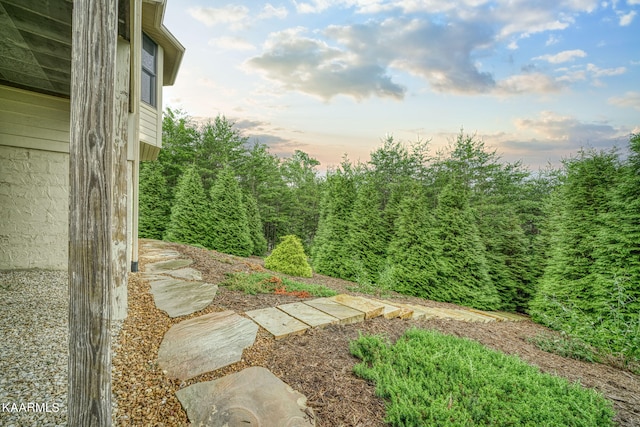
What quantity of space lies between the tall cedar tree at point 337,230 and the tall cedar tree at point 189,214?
456 cm

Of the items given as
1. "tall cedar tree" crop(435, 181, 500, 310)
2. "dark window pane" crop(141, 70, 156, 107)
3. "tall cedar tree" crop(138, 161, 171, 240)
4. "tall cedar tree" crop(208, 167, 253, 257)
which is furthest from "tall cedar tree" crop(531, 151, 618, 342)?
"tall cedar tree" crop(138, 161, 171, 240)

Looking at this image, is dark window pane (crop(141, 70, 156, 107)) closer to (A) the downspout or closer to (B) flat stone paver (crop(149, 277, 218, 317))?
(A) the downspout

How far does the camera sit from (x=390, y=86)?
7.17 meters

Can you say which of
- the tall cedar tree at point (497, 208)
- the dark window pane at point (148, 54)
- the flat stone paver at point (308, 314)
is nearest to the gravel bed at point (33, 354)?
the flat stone paver at point (308, 314)

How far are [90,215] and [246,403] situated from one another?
1.27 m

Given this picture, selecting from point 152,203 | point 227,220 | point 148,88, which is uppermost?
point 148,88

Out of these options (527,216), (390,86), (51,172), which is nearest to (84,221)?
(51,172)

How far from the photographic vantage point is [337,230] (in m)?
8.81

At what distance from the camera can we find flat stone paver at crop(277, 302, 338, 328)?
2.56m

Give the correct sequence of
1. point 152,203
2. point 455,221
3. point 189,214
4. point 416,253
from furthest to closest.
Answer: point 152,203
point 189,214
point 416,253
point 455,221

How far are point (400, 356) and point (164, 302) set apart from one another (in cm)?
254

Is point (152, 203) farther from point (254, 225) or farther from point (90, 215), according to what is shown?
point (90, 215)

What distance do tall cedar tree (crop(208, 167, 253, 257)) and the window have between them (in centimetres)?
501

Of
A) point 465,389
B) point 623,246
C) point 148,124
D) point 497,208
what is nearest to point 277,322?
point 465,389
